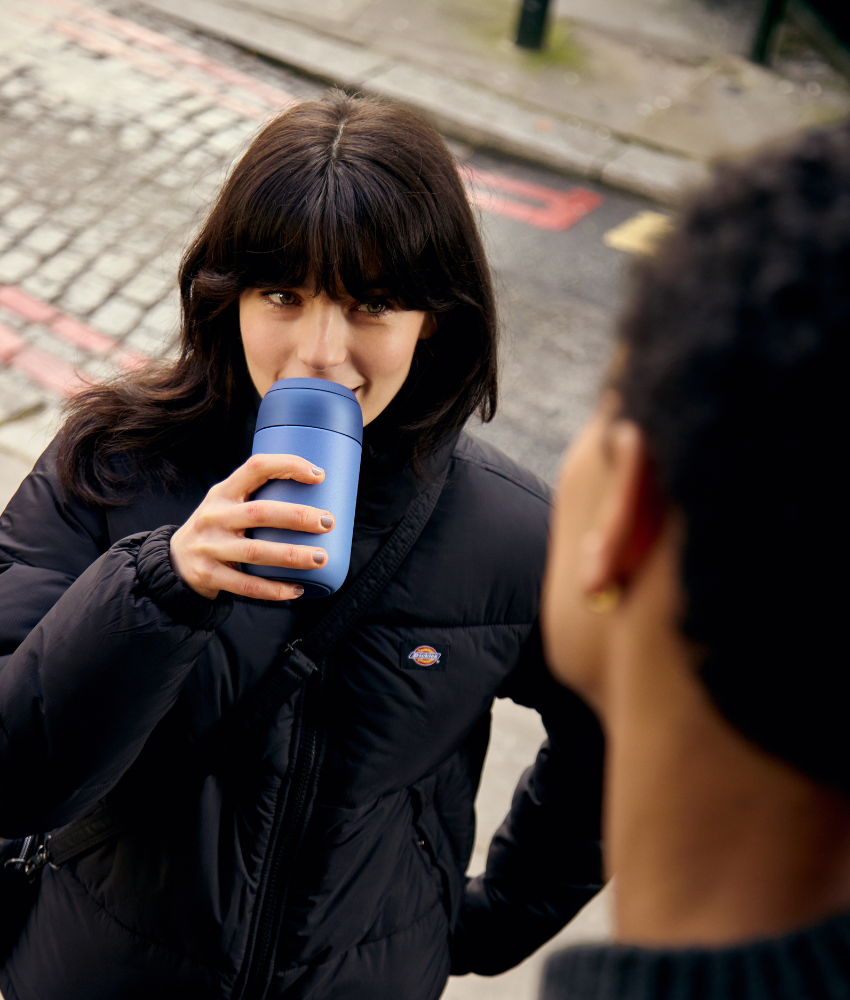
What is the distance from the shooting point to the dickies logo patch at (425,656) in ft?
5.72

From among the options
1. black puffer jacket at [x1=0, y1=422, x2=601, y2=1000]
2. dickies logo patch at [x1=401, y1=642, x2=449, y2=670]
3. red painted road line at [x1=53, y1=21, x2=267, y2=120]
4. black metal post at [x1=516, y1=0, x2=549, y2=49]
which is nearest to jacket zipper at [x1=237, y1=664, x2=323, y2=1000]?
black puffer jacket at [x1=0, y1=422, x2=601, y2=1000]

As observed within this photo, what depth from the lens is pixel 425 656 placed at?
1.76m

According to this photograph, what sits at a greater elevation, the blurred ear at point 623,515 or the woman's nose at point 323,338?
the blurred ear at point 623,515

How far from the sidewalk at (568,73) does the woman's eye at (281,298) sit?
5426 millimetres

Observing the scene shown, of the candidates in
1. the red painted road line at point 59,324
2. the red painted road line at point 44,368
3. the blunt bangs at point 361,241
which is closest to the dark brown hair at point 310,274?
the blunt bangs at point 361,241

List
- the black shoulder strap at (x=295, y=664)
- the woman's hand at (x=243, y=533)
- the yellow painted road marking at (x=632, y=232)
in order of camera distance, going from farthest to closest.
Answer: the yellow painted road marking at (x=632, y=232)
the black shoulder strap at (x=295, y=664)
the woman's hand at (x=243, y=533)

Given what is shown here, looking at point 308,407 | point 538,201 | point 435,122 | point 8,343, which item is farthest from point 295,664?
point 435,122

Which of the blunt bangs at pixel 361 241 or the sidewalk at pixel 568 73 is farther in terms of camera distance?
the sidewalk at pixel 568 73

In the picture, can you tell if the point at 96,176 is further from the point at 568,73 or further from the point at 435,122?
the point at 568,73

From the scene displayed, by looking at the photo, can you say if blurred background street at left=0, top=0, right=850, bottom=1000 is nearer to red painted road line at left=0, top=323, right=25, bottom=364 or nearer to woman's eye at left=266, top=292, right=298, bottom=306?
red painted road line at left=0, top=323, right=25, bottom=364

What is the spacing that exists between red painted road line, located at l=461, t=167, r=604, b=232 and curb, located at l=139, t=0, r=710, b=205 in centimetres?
27

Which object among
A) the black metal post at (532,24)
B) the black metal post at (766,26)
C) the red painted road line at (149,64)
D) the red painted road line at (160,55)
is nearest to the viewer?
the red painted road line at (149,64)

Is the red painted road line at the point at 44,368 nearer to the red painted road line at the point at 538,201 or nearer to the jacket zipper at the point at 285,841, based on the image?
the red painted road line at the point at 538,201

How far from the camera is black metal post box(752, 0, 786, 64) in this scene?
785cm
